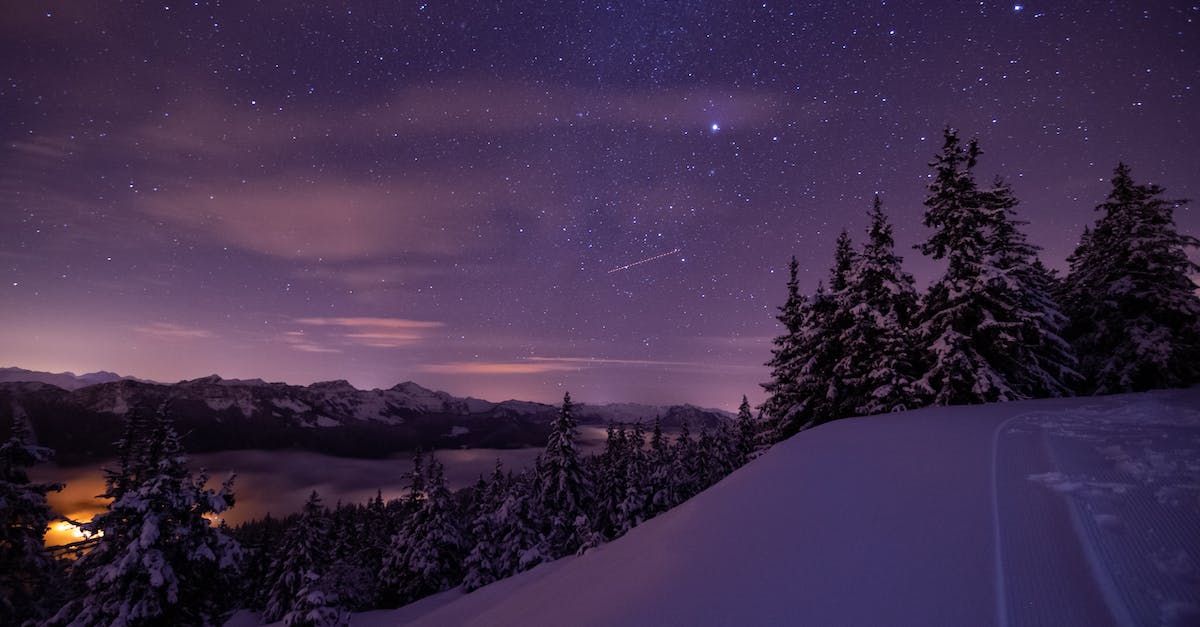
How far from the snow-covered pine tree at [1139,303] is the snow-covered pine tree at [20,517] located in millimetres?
38827

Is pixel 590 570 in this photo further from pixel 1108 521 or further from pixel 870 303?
pixel 870 303

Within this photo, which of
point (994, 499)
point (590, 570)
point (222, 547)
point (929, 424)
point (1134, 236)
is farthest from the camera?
point (1134, 236)

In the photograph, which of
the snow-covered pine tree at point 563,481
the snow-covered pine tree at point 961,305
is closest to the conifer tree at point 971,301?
the snow-covered pine tree at point 961,305

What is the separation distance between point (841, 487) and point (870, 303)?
17.1 metres

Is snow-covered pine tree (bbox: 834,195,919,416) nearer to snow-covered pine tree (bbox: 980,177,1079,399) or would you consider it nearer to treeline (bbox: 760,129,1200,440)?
treeline (bbox: 760,129,1200,440)

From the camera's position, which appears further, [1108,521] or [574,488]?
[574,488]

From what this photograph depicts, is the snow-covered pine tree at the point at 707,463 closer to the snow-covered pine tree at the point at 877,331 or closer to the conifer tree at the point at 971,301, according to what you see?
the snow-covered pine tree at the point at 877,331

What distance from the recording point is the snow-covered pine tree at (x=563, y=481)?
33531 mm

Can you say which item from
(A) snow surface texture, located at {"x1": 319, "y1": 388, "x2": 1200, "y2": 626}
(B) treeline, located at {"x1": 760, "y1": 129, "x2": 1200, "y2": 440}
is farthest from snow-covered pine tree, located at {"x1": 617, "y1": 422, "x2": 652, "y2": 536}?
(A) snow surface texture, located at {"x1": 319, "y1": 388, "x2": 1200, "y2": 626}

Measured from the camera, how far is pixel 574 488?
34.3 metres

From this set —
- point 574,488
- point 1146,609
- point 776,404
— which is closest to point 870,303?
point 776,404

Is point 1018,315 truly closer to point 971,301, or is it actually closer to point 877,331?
point 971,301

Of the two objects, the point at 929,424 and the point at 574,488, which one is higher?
the point at 929,424

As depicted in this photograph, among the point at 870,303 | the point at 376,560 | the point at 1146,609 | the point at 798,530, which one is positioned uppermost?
the point at 870,303
